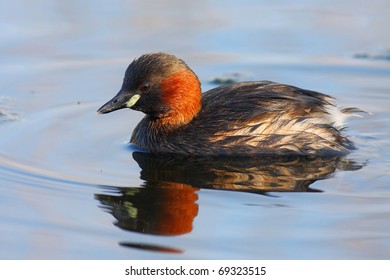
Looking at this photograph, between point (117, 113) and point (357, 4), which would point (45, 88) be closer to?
point (117, 113)

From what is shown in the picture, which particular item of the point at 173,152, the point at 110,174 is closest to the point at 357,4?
the point at 173,152

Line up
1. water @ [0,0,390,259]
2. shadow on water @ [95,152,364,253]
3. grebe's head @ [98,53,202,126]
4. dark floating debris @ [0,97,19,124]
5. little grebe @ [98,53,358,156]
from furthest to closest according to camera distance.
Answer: dark floating debris @ [0,97,19,124] < grebe's head @ [98,53,202,126] < little grebe @ [98,53,358,156] < shadow on water @ [95,152,364,253] < water @ [0,0,390,259]

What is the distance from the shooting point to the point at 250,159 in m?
8.06

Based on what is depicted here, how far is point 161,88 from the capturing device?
8297mm

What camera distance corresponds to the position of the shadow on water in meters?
6.58

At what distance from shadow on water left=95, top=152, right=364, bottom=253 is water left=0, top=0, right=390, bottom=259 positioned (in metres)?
0.02

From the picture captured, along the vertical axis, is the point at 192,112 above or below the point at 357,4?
below

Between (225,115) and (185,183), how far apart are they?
952 millimetres

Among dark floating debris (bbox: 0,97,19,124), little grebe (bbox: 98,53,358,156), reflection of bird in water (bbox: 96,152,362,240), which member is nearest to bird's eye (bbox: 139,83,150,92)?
little grebe (bbox: 98,53,358,156)

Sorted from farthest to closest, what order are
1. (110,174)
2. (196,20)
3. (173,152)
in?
(196,20)
(173,152)
(110,174)

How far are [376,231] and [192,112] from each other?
2467 millimetres

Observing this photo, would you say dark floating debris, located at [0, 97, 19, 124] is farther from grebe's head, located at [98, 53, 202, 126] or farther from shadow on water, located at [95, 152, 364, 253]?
shadow on water, located at [95, 152, 364, 253]

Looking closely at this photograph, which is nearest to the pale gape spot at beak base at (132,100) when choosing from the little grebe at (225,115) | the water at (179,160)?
the little grebe at (225,115)

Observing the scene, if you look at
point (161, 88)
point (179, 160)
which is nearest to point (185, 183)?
point (179, 160)
